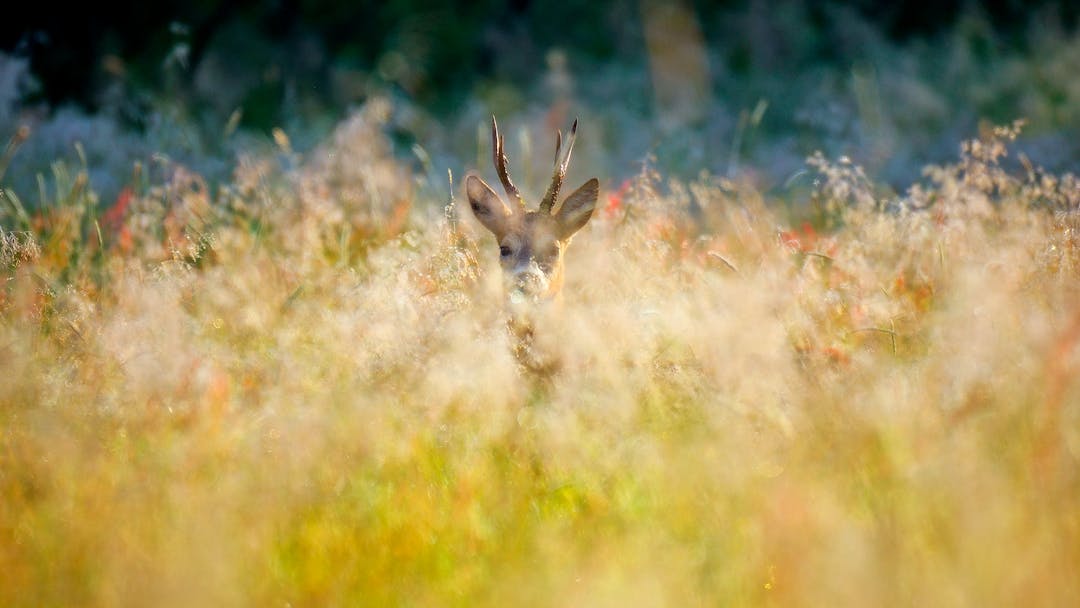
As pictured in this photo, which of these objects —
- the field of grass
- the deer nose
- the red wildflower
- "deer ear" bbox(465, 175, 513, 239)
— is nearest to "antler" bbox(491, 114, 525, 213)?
"deer ear" bbox(465, 175, 513, 239)

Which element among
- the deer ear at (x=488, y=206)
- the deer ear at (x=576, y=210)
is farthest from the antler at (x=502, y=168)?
the deer ear at (x=576, y=210)

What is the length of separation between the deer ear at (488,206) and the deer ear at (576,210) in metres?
0.33

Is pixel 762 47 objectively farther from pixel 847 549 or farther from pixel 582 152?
pixel 847 549

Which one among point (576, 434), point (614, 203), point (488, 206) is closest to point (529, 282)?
point (614, 203)

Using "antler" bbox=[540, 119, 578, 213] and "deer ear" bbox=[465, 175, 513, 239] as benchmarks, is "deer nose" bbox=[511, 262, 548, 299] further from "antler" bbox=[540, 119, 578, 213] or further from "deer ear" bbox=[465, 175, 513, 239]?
"deer ear" bbox=[465, 175, 513, 239]

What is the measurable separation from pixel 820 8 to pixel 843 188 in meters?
9.63

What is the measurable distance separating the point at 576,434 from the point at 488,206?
3.08m

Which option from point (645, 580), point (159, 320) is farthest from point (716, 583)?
point (159, 320)

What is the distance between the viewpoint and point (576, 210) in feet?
20.1

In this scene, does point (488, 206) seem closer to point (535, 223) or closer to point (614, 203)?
point (535, 223)

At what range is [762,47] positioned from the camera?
13.7 metres

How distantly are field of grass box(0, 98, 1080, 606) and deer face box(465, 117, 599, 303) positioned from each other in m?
0.97

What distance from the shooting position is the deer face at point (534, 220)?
19.1 ft

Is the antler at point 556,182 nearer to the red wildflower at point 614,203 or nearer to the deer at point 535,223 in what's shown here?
the deer at point 535,223
